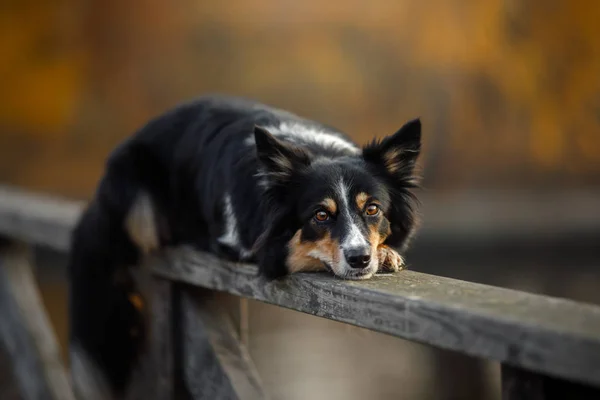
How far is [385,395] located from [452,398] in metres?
0.48

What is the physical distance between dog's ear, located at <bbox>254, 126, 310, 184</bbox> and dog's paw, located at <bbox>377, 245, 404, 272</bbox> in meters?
0.35

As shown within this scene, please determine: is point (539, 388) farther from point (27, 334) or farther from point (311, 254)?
point (27, 334)

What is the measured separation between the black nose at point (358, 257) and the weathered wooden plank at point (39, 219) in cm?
149

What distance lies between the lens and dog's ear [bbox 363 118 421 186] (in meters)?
2.46

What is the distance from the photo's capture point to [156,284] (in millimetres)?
2863

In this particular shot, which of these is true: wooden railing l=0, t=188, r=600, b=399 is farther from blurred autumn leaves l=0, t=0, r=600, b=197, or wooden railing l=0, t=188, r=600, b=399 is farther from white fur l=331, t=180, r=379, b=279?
blurred autumn leaves l=0, t=0, r=600, b=197

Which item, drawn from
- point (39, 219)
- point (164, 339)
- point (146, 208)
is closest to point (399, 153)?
point (164, 339)

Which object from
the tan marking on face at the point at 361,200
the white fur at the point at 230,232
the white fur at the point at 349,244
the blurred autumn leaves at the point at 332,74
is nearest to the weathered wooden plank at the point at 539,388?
the white fur at the point at 349,244

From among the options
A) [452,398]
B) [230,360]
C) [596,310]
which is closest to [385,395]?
[452,398]

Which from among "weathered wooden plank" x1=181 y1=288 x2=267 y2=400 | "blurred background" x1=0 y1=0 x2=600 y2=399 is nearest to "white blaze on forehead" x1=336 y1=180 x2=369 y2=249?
"weathered wooden plank" x1=181 y1=288 x2=267 y2=400

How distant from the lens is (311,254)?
2.37m

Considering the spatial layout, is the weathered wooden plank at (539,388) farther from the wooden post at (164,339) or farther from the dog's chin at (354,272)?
the wooden post at (164,339)

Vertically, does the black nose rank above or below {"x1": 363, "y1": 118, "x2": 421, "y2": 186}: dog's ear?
below

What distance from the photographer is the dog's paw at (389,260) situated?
2273mm
